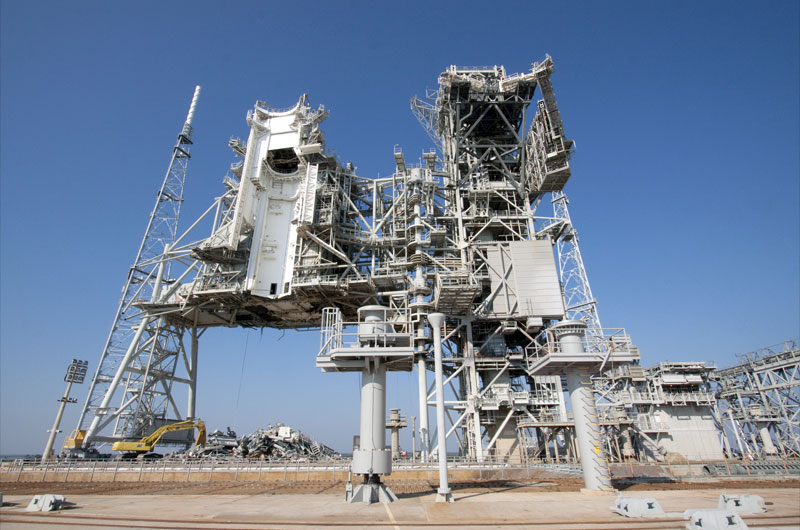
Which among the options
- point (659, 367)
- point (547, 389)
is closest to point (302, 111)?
point (547, 389)

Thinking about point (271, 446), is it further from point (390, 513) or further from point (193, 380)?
point (390, 513)

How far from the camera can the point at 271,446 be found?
30.6 meters

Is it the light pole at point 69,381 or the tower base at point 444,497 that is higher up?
the light pole at point 69,381

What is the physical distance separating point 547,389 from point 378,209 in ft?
68.9

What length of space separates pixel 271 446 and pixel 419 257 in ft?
60.2

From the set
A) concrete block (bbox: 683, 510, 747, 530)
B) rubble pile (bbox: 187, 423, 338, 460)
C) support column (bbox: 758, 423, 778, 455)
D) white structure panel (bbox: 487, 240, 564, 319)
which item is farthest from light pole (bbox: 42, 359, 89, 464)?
support column (bbox: 758, 423, 778, 455)

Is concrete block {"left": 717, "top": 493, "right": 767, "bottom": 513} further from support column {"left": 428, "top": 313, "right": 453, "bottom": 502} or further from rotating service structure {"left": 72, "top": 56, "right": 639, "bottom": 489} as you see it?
rotating service structure {"left": 72, "top": 56, "right": 639, "bottom": 489}

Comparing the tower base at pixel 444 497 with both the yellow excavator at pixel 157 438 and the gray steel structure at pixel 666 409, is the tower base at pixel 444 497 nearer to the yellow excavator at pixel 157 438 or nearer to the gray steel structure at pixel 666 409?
the gray steel structure at pixel 666 409

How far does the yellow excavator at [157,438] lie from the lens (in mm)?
31859

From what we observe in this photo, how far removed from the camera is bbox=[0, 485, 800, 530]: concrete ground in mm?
9953

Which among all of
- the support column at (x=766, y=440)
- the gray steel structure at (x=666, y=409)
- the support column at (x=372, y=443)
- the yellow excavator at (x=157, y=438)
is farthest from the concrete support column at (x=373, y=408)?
the support column at (x=766, y=440)

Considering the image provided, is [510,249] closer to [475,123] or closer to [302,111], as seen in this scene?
[475,123]

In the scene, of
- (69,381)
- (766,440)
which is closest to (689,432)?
(766,440)

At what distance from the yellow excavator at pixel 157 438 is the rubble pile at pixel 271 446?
142 cm
